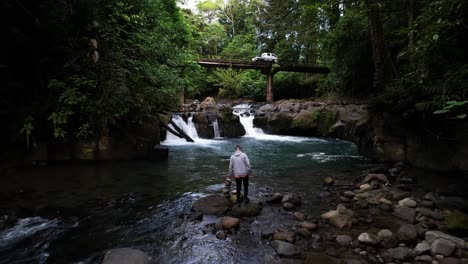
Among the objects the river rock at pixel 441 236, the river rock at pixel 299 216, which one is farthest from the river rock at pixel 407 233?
the river rock at pixel 299 216

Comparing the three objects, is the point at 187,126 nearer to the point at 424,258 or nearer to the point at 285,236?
the point at 285,236

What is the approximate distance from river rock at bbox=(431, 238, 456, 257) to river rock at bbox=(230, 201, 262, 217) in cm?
311

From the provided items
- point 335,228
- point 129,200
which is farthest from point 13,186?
point 335,228

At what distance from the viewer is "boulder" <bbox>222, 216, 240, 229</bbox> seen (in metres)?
A: 5.49

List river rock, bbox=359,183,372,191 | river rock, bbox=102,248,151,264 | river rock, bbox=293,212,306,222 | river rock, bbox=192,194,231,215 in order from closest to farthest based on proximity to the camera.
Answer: river rock, bbox=102,248,151,264
river rock, bbox=293,212,306,222
river rock, bbox=192,194,231,215
river rock, bbox=359,183,372,191

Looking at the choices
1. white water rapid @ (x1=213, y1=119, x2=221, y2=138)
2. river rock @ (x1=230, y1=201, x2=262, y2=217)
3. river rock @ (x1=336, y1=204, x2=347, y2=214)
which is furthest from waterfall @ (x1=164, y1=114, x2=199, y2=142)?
river rock @ (x1=336, y1=204, x2=347, y2=214)

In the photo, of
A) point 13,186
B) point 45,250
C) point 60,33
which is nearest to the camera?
point 45,250

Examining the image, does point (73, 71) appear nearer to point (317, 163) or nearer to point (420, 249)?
point (317, 163)

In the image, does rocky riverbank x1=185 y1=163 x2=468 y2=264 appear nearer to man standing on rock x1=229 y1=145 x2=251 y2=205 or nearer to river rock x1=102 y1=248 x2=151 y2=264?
man standing on rock x1=229 y1=145 x2=251 y2=205

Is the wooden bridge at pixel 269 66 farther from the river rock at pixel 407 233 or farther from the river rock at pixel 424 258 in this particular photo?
the river rock at pixel 424 258

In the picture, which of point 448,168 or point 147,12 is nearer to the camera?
point 448,168

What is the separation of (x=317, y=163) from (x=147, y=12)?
1001 centimetres

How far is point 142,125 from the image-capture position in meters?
11.9

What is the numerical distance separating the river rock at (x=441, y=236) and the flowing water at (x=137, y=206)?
6.87 feet
